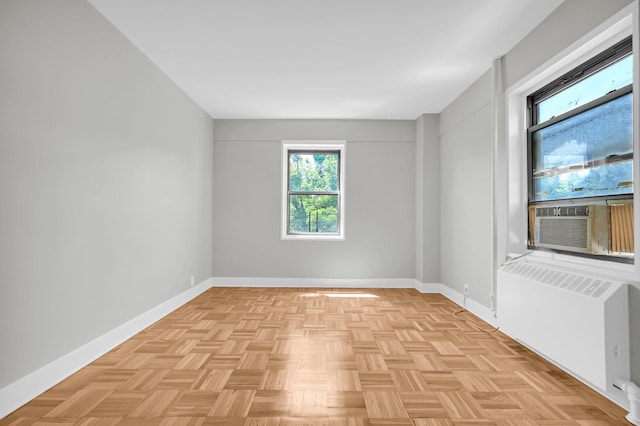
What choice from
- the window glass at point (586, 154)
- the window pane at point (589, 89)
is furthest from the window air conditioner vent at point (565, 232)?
the window pane at point (589, 89)

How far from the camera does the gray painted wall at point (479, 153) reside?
2402 millimetres

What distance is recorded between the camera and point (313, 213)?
19.9 ft

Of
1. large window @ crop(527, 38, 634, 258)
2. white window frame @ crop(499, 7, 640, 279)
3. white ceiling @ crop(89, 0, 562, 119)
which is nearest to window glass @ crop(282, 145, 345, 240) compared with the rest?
white ceiling @ crop(89, 0, 562, 119)

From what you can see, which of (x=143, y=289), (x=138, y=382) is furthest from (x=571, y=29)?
(x=143, y=289)

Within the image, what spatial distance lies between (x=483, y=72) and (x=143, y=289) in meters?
4.31

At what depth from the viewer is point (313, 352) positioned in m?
2.94

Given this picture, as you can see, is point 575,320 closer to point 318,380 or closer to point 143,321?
point 318,380

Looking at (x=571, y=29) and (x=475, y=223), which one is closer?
(x=571, y=29)

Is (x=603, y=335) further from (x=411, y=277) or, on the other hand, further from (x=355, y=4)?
(x=411, y=277)

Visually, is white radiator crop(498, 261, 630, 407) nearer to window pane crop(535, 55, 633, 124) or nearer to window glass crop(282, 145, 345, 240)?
window pane crop(535, 55, 633, 124)

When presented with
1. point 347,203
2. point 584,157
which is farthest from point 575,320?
point 347,203

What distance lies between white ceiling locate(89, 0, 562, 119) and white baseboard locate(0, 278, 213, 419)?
8.59 feet

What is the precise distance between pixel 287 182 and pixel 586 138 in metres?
4.28

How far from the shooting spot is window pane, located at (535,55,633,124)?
2.31 meters
